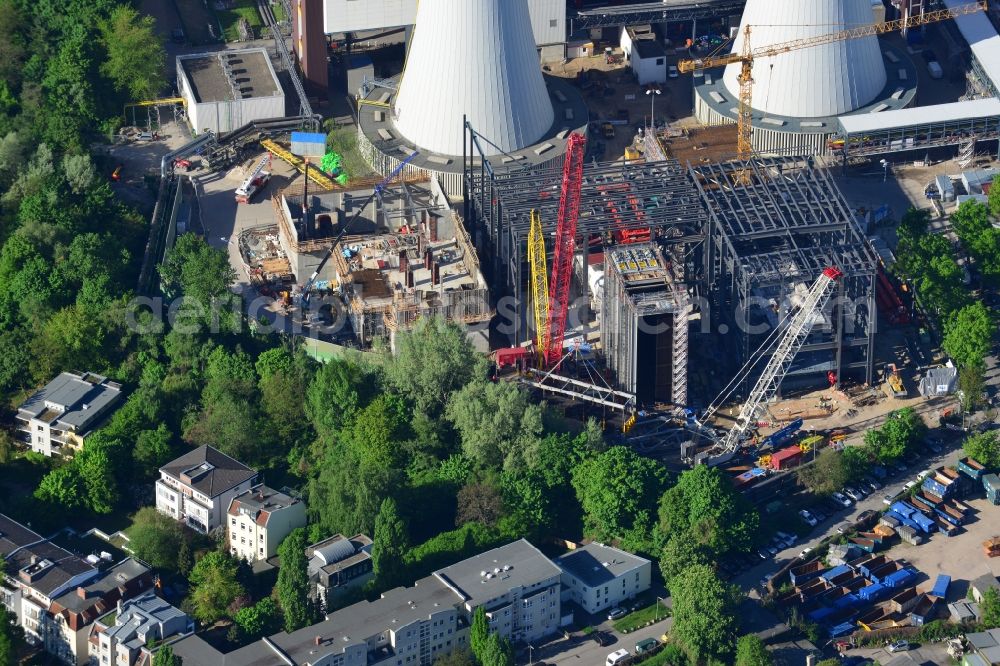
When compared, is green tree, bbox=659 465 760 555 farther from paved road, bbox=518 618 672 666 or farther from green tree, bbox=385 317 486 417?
green tree, bbox=385 317 486 417

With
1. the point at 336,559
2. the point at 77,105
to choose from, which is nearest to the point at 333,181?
the point at 77,105

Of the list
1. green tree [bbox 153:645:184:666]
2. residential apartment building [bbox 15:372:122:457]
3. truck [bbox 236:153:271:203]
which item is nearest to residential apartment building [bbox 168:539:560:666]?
green tree [bbox 153:645:184:666]

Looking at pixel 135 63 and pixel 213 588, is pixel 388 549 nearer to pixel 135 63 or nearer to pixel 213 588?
pixel 213 588

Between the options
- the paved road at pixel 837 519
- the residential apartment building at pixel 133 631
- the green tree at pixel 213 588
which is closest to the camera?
the residential apartment building at pixel 133 631

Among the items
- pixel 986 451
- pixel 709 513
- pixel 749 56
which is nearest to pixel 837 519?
pixel 709 513

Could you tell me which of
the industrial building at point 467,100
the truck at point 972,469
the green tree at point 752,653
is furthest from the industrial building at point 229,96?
the green tree at point 752,653

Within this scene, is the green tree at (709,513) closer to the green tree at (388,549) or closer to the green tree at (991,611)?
the green tree at (991,611)

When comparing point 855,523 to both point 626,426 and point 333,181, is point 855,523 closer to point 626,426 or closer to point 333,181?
point 626,426
